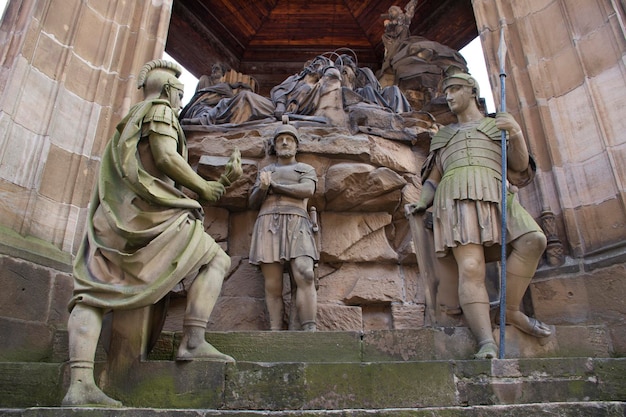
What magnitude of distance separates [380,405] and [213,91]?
5.95 meters

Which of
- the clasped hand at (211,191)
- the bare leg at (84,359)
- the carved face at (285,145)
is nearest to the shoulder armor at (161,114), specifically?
the clasped hand at (211,191)

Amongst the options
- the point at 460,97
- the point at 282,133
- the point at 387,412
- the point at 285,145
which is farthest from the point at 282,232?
the point at 387,412

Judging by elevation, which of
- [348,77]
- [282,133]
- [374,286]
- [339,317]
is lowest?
[339,317]

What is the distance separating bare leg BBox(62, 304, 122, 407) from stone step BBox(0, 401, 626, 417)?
0.24 meters

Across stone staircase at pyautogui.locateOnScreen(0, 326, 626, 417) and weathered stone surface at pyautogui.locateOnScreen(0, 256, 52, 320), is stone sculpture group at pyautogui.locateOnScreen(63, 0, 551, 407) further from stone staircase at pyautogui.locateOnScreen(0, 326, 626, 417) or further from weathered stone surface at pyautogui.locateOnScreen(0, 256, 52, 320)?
weathered stone surface at pyautogui.locateOnScreen(0, 256, 52, 320)

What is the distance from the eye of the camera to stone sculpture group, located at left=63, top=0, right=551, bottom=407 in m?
3.57

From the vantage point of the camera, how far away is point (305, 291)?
5.17 metres

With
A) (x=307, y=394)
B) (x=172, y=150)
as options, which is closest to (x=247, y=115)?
(x=172, y=150)

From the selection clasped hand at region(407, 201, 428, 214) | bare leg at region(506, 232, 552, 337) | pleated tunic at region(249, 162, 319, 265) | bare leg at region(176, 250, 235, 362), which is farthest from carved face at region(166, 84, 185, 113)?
bare leg at region(506, 232, 552, 337)

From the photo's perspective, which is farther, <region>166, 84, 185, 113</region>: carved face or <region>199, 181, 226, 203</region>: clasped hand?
<region>166, 84, 185, 113</region>: carved face

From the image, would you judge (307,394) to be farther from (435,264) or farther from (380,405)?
(435,264)

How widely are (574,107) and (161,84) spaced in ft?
15.2

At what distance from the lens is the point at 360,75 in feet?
27.1

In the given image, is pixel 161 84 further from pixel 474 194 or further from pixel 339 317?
pixel 339 317
